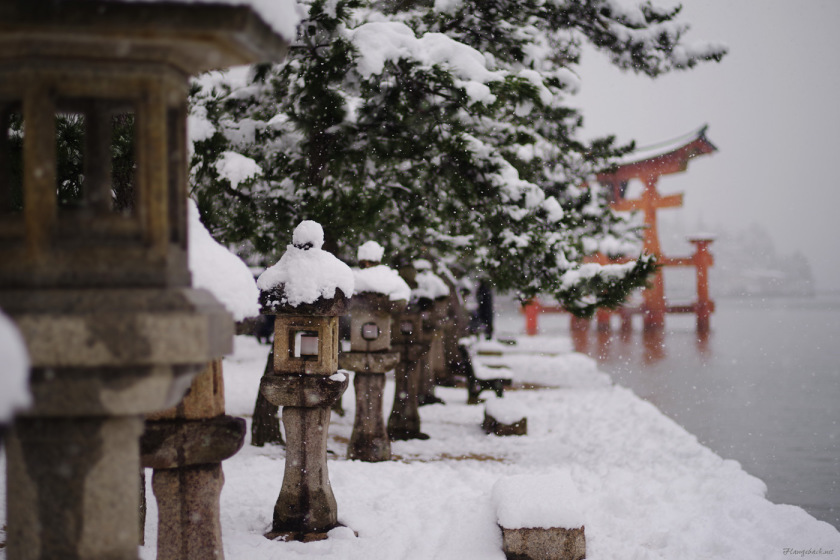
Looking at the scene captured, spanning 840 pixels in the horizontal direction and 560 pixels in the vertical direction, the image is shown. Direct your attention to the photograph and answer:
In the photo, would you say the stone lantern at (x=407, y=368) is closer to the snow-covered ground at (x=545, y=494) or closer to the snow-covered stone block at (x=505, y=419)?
the snow-covered ground at (x=545, y=494)

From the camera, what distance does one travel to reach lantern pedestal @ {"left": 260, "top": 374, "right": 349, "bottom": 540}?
432 cm

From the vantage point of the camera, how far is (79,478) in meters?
1.57

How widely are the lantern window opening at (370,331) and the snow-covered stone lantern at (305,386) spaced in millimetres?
1977

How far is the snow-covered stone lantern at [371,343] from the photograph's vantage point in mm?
6238

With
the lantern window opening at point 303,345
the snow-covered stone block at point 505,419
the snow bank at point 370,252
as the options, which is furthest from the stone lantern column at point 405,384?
the lantern window opening at point 303,345

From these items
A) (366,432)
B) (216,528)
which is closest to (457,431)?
(366,432)

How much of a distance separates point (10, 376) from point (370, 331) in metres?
5.19

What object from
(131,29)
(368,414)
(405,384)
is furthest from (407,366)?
(131,29)

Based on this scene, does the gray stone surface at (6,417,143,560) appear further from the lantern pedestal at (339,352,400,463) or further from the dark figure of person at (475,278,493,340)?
the dark figure of person at (475,278,493,340)

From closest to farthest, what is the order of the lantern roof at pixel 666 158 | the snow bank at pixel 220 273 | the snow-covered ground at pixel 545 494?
the snow bank at pixel 220 273
the snow-covered ground at pixel 545 494
the lantern roof at pixel 666 158

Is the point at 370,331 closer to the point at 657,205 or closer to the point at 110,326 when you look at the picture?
the point at 110,326

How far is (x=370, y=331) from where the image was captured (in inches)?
254

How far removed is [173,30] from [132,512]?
120 cm

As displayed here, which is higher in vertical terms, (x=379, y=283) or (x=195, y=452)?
(x=379, y=283)
